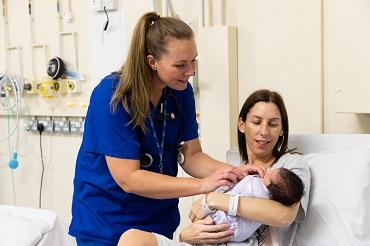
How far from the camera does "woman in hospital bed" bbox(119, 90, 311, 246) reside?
159cm

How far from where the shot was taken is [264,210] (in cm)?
159

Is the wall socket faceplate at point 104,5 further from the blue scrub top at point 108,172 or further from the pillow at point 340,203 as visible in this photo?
the pillow at point 340,203

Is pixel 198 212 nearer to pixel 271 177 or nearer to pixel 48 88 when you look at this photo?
pixel 271 177

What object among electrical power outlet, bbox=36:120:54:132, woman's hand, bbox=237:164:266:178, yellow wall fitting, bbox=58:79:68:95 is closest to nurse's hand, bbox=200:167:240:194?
woman's hand, bbox=237:164:266:178

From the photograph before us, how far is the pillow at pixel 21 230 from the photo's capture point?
184cm

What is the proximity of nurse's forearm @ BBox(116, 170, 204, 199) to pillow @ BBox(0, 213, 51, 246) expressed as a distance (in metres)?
0.56

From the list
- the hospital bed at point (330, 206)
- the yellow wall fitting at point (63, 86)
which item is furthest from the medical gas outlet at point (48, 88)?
the hospital bed at point (330, 206)

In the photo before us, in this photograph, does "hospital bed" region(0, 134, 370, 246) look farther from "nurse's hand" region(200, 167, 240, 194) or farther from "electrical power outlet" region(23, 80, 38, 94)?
"electrical power outlet" region(23, 80, 38, 94)

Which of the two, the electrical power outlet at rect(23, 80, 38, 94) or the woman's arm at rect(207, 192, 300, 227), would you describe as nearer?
the woman's arm at rect(207, 192, 300, 227)

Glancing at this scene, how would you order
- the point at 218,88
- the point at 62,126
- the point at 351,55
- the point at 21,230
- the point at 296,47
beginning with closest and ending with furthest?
the point at 21,230 < the point at 351,55 < the point at 296,47 < the point at 218,88 < the point at 62,126

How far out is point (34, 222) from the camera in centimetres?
194

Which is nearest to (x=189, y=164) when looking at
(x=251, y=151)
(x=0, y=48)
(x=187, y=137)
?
(x=187, y=137)

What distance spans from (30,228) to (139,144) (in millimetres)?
620

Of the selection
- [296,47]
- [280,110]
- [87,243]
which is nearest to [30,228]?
[87,243]
